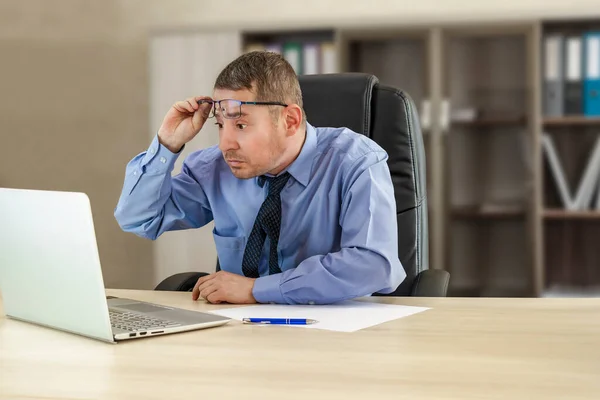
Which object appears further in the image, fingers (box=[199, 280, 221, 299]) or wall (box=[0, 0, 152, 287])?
wall (box=[0, 0, 152, 287])

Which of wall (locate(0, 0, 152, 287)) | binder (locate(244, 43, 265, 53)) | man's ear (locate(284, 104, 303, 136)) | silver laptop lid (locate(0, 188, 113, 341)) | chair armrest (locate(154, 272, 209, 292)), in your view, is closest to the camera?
silver laptop lid (locate(0, 188, 113, 341))

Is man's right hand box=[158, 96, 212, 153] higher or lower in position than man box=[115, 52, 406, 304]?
higher

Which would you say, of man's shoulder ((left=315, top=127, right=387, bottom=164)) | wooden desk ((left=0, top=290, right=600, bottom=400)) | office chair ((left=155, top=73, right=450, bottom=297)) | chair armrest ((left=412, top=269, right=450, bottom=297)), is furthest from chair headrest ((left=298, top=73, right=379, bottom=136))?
wooden desk ((left=0, top=290, right=600, bottom=400))

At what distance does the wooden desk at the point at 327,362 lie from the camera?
32.7 inches

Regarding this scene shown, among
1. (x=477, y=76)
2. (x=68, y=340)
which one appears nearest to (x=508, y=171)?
(x=477, y=76)

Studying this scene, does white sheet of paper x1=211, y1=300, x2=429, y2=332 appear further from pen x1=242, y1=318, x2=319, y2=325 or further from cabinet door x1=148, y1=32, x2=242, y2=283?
cabinet door x1=148, y1=32, x2=242, y2=283

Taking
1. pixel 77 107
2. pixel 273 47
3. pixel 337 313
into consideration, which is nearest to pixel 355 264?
pixel 337 313

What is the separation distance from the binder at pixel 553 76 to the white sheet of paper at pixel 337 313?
7.28 ft

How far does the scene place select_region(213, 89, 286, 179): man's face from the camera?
1.57 m

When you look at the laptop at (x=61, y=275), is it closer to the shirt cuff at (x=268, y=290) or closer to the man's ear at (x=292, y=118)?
the shirt cuff at (x=268, y=290)

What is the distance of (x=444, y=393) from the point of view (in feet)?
2.66

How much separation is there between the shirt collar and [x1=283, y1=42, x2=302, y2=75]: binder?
190cm

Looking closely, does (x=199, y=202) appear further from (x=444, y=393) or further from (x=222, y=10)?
(x=222, y=10)

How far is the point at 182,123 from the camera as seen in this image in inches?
68.0
